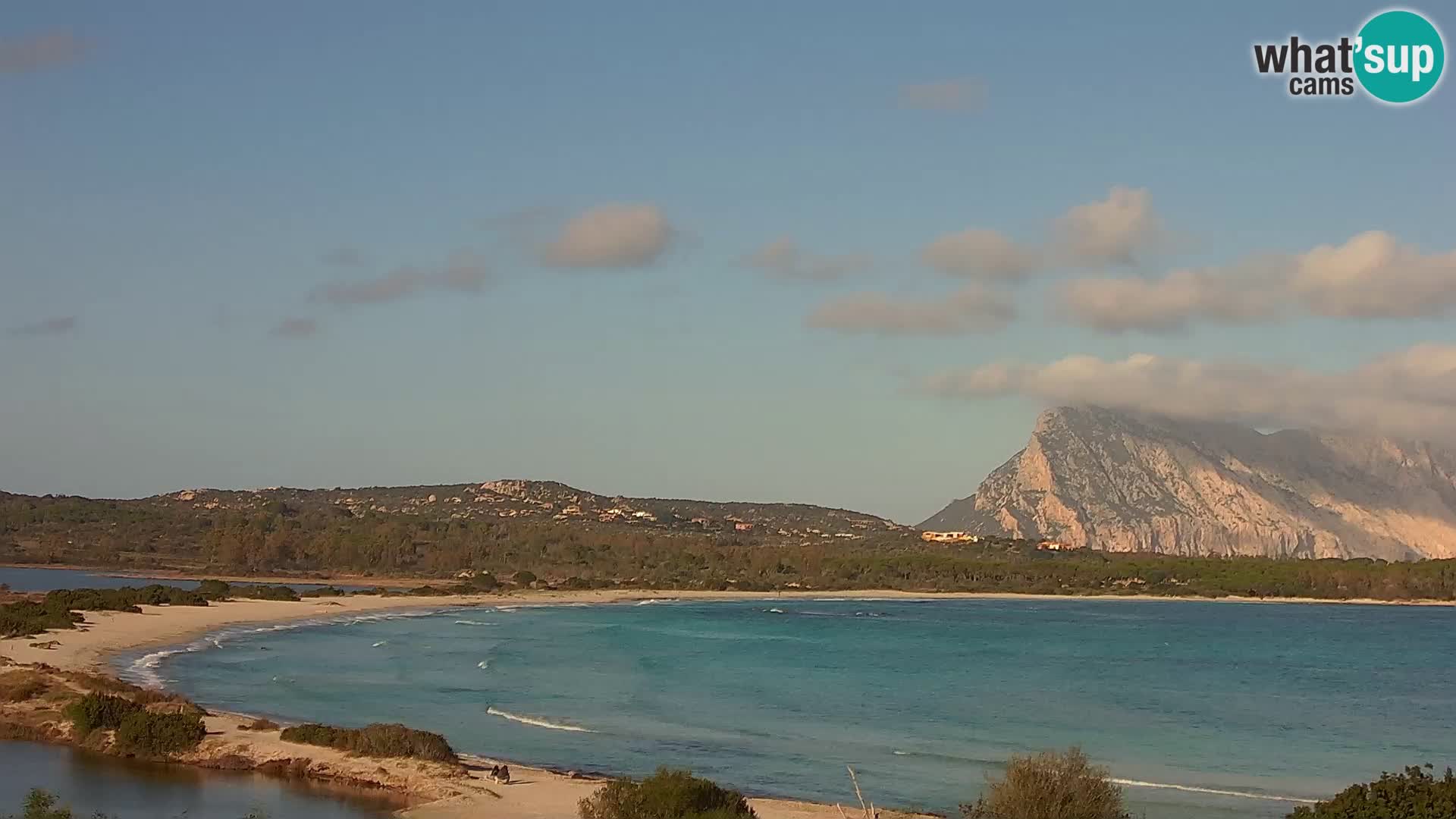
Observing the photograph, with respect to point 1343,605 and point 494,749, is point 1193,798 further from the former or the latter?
point 1343,605

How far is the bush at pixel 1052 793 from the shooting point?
22.5m

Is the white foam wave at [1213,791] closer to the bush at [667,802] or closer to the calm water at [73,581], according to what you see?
the bush at [667,802]

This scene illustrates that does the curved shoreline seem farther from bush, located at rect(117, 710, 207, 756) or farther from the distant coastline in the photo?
bush, located at rect(117, 710, 207, 756)

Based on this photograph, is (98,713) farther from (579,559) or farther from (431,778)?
(579,559)

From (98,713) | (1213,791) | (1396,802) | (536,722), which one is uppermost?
(1396,802)

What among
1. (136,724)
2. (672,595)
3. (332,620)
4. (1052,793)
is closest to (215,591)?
(332,620)

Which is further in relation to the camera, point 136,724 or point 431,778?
point 136,724

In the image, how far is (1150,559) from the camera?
196625mm

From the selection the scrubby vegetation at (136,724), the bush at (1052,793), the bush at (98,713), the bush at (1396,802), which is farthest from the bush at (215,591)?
the bush at (1396,802)

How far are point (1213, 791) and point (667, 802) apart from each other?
16350 mm

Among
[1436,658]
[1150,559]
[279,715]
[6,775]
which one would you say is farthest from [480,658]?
[1150,559]

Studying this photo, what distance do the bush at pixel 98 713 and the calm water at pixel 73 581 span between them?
69539 millimetres

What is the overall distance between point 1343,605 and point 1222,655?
94741 mm

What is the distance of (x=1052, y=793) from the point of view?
22.6 metres
